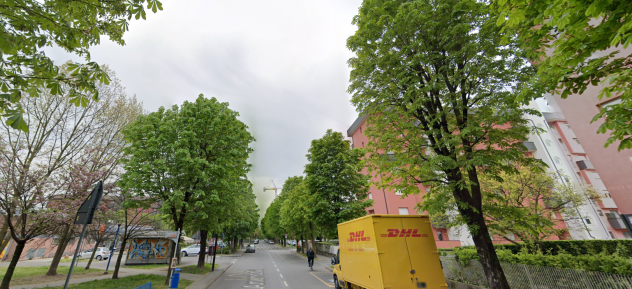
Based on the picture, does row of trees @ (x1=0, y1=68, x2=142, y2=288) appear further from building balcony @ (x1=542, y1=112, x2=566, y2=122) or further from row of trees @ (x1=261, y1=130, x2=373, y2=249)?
building balcony @ (x1=542, y1=112, x2=566, y2=122)

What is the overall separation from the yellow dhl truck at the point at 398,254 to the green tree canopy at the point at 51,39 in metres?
7.53

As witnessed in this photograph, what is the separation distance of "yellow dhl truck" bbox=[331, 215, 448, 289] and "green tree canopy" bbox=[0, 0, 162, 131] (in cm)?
753

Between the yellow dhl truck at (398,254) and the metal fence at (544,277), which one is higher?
the yellow dhl truck at (398,254)

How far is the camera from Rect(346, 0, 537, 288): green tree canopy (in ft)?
25.3

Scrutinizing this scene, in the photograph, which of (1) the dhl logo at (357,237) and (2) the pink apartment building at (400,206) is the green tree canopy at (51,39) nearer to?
(1) the dhl logo at (357,237)

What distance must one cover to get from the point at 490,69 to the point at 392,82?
316 centimetres

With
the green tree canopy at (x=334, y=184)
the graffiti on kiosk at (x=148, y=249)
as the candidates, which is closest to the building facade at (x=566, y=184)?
the green tree canopy at (x=334, y=184)

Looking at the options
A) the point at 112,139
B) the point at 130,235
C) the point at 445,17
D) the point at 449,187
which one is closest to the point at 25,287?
the point at 130,235

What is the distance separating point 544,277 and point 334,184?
1427cm

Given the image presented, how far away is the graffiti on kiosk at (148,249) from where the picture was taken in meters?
23.1

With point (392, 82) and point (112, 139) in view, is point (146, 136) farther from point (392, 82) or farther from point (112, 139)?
point (392, 82)

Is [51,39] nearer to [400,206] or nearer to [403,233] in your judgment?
[403,233]

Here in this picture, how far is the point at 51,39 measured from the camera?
3.83m

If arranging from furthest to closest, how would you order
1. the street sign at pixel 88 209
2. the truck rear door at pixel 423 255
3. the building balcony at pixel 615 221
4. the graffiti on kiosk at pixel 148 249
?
the building balcony at pixel 615 221
the graffiti on kiosk at pixel 148 249
the truck rear door at pixel 423 255
the street sign at pixel 88 209
